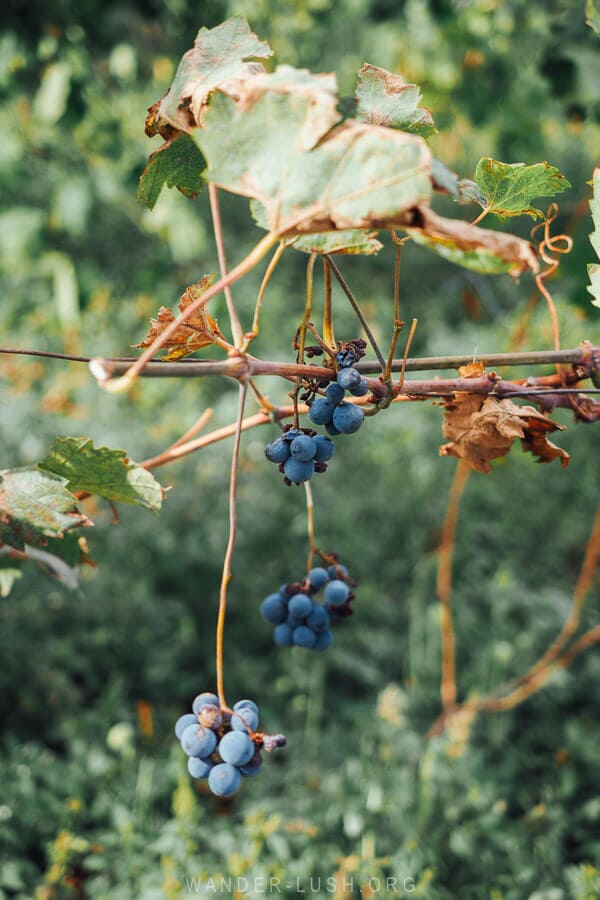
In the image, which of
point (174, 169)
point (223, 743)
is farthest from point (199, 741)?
point (174, 169)

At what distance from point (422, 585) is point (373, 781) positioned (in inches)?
30.7

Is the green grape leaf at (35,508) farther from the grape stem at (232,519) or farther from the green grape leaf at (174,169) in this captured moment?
the green grape leaf at (174,169)

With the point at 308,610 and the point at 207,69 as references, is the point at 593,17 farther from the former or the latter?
the point at 308,610

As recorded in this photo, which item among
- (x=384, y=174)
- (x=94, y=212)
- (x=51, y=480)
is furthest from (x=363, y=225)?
(x=94, y=212)

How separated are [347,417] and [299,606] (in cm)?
39

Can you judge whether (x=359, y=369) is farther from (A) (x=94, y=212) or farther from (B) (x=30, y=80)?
(A) (x=94, y=212)

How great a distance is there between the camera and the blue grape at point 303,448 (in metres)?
0.62

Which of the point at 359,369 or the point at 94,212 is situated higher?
the point at 359,369

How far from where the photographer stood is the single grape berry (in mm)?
595

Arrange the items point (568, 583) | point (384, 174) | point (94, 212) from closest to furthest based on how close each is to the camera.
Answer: point (384, 174), point (568, 583), point (94, 212)

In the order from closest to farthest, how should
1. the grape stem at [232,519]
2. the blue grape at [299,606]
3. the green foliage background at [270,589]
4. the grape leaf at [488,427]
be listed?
the grape stem at [232,519] → the grape leaf at [488,427] → the blue grape at [299,606] → the green foliage background at [270,589]

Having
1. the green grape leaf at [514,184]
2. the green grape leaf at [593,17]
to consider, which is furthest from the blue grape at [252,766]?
the green grape leaf at [593,17]

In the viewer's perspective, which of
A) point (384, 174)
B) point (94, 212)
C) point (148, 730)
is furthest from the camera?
point (94, 212)

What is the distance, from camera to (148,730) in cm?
191
